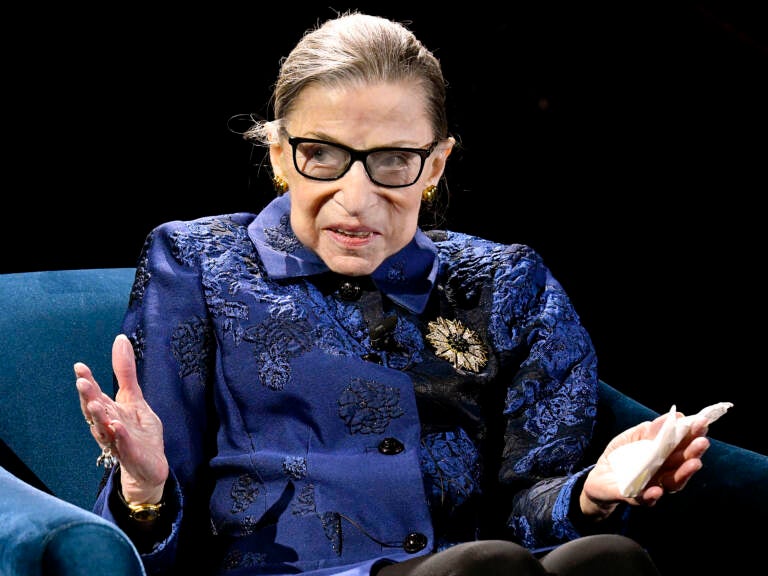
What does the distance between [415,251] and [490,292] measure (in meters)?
0.13

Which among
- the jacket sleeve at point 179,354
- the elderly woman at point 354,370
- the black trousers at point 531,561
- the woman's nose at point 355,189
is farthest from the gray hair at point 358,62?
the black trousers at point 531,561

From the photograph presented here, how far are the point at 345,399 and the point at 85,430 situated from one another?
1.66ft

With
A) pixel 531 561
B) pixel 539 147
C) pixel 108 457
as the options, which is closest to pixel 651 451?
pixel 531 561

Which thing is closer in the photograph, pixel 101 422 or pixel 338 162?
pixel 101 422

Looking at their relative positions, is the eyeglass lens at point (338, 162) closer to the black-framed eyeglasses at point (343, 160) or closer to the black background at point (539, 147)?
the black-framed eyeglasses at point (343, 160)

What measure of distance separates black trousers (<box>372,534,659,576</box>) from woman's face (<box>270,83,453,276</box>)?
49 cm

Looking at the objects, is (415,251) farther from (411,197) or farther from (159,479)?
(159,479)

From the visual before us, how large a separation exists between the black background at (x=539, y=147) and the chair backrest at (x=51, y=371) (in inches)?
16.8

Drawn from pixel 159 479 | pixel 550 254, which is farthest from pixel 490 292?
pixel 550 254

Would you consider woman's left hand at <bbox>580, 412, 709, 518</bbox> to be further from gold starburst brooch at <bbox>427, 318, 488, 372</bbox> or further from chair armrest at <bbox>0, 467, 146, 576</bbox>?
chair armrest at <bbox>0, 467, 146, 576</bbox>

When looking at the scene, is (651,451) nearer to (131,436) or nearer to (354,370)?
(354,370)

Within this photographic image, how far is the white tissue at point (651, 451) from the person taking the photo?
1250mm

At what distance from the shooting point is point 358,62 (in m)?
1.52

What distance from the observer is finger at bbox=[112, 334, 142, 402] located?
1263mm
